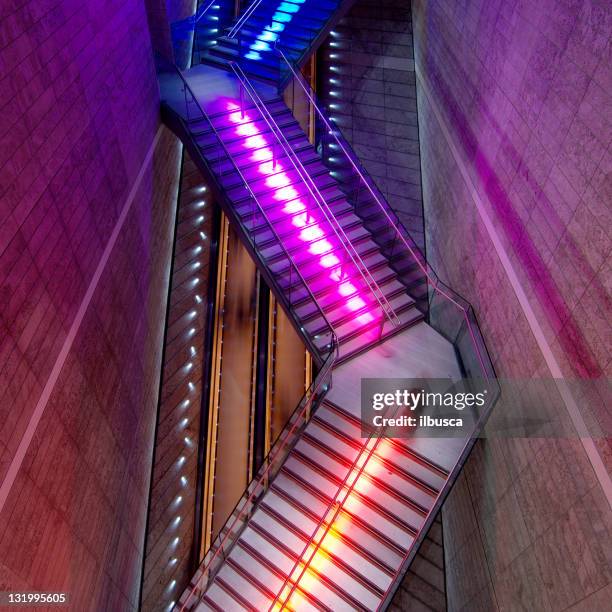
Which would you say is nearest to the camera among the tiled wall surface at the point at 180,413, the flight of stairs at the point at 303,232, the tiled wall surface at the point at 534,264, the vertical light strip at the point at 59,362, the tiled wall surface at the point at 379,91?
the vertical light strip at the point at 59,362

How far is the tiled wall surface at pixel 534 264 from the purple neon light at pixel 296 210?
1.46 meters

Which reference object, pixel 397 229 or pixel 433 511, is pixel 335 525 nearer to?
pixel 433 511

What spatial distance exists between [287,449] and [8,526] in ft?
10.8

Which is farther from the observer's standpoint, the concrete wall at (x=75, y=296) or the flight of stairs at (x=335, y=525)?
the flight of stairs at (x=335, y=525)

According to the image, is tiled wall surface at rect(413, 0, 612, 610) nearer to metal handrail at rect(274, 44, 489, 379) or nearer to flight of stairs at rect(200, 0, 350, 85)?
metal handrail at rect(274, 44, 489, 379)

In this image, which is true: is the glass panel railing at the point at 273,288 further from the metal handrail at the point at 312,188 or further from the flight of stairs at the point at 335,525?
the metal handrail at the point at 312,188

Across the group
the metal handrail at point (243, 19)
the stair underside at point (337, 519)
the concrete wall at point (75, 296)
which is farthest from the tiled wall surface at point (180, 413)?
the metal handrail at point (243, 19)

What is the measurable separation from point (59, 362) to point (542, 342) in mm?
4049

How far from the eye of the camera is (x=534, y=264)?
470 cm

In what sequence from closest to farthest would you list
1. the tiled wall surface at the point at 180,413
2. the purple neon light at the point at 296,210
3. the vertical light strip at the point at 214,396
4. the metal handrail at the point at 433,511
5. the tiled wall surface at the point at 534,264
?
the tiled wall surface at the point at 534,264
the metal handrail at the point at 433,511
the tiled wall surface at the point at 180,413
the purple neon light at the point at 296,210
the vertical light strip at the point at 214,396

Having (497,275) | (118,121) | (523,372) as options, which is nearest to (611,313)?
(523,372)

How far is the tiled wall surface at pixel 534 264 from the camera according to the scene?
3717 millimetres

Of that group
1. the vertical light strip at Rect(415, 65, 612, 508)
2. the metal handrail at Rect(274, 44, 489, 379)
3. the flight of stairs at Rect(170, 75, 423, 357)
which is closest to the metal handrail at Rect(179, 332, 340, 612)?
the flight of stairs at Rect(170, 75, 423, 357)

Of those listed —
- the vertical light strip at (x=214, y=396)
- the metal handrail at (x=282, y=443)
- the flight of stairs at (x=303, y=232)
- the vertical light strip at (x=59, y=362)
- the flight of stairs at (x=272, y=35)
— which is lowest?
the vertical light strip at (x=214, y=396)
